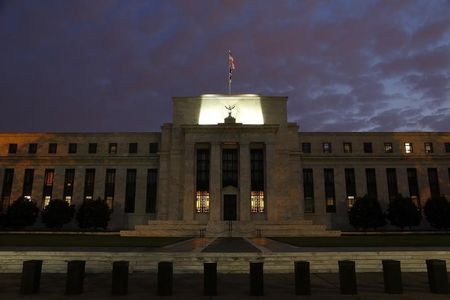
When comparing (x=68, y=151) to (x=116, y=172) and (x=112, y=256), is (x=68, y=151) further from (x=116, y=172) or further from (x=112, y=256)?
(x=112, y=256)

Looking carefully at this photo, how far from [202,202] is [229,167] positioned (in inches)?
275

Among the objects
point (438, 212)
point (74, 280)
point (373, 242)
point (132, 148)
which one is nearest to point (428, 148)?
point (438, 212)

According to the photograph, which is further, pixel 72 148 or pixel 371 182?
pixel 72 148

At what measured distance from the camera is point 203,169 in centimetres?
5803

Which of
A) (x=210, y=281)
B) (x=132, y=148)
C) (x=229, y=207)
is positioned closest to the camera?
(x=210, y=281)

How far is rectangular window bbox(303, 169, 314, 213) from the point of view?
6244cm

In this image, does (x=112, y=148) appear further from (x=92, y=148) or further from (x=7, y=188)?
(x=7, y=188)

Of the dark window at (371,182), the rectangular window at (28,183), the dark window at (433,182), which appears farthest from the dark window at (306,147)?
the rectangular window at (28,183)

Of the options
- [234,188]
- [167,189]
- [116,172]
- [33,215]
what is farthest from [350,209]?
[33,215]

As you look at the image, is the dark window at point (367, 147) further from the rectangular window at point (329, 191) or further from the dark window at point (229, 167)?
the dark window at point (229, 167)

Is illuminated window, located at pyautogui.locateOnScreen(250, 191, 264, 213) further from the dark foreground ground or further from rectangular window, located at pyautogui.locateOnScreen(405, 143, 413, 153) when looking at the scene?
the dark foreground ground

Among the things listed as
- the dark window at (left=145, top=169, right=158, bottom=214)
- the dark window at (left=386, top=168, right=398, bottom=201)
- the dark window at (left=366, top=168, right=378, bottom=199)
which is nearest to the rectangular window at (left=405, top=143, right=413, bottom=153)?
the dark window at (left=386, top=168, right=398, bottom=201)

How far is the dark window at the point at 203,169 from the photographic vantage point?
5738cm

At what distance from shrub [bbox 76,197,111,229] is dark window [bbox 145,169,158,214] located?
8.01m
